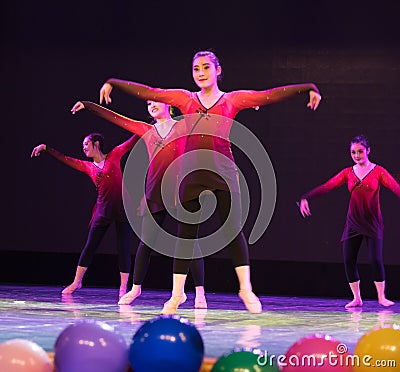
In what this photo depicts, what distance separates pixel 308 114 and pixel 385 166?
976 mm

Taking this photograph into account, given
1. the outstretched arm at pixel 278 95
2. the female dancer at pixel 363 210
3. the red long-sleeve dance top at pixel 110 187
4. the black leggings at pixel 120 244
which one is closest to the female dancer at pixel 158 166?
the black leggings at pixel 120 244

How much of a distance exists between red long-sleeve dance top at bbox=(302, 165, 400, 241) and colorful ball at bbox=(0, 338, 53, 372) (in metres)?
4.98

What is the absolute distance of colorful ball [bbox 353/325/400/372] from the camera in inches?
122

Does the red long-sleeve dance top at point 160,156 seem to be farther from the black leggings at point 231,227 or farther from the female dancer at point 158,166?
the black leggings at point 231,227

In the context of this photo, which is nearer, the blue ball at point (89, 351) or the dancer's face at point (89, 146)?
the blue ball at point (89, 351)

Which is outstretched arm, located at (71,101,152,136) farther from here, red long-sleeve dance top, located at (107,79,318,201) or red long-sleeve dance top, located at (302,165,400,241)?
red long-sleeve dance top, located at (302,165,400,241)

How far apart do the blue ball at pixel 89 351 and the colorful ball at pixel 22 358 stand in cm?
6

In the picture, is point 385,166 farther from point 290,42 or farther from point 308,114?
point 290,42

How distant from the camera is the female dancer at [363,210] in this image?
25.4ft

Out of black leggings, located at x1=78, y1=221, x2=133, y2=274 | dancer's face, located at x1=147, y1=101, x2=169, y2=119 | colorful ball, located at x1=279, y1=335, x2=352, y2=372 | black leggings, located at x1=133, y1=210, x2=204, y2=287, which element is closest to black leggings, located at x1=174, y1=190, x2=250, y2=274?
black leggings, located at x1=133, y1=210, x2=204, y2=287

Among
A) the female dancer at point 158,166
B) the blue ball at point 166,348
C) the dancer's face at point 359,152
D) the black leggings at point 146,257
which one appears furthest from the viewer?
the dancer's face at point 359,152

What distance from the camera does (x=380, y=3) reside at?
29.8 ft

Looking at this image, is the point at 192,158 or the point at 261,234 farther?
the point at 261,234

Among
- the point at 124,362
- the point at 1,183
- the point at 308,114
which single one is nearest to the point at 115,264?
the point at 1,183
